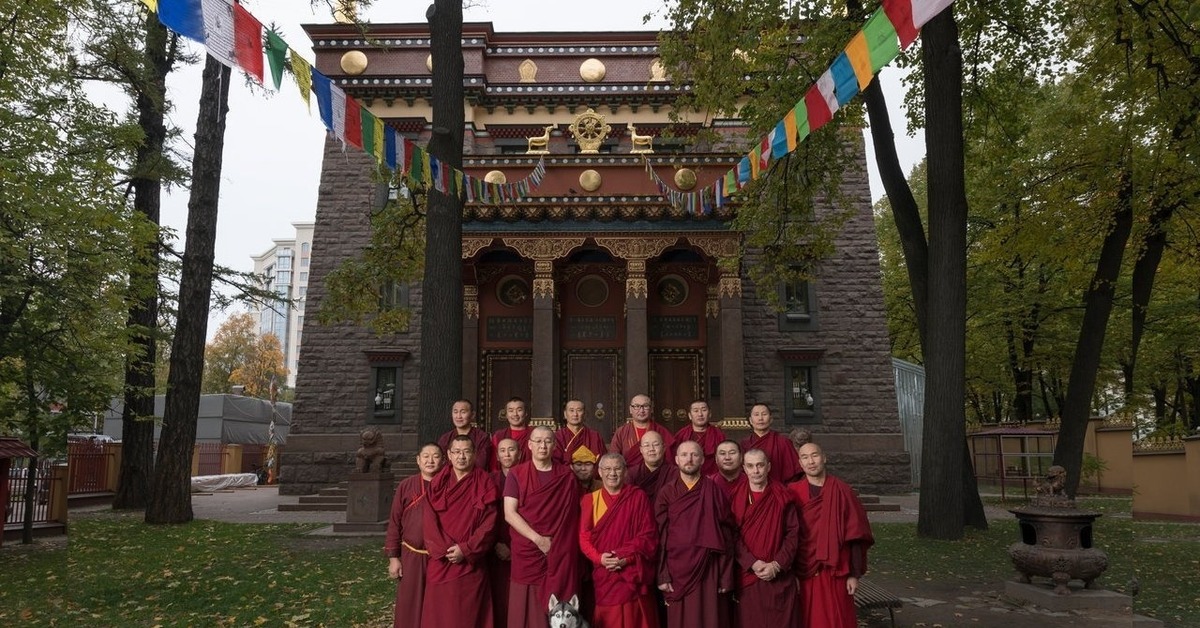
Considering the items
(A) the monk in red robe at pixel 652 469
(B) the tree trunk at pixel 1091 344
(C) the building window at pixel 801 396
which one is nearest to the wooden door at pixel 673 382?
(C) the building window at pixel 801 396

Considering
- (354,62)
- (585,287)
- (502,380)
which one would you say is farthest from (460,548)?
(354,62)

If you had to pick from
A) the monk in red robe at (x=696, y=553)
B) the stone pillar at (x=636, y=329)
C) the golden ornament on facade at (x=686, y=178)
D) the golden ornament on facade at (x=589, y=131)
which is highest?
the golden ornament on facade at (x=589, y=131)

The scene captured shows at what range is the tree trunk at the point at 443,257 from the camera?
9.91 m

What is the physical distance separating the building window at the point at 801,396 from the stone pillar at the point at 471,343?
24.6 feet

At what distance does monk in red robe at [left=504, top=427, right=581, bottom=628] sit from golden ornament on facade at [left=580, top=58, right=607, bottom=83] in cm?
1655

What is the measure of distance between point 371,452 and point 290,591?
5.16 meters

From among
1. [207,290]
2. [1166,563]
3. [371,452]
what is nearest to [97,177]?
[207,290]

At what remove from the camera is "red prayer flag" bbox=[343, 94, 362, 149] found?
27.6 feet

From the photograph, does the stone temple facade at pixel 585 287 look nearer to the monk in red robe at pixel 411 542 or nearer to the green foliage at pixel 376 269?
the green foliage at pixel 376 269

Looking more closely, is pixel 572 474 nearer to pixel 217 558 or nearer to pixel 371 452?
pixel 217 558

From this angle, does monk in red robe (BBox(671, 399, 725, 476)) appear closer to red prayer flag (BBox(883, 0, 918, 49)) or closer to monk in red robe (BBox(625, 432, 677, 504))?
monk in red robe (BBox(625, 432, 677, 504))

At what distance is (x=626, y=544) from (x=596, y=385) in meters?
13.3

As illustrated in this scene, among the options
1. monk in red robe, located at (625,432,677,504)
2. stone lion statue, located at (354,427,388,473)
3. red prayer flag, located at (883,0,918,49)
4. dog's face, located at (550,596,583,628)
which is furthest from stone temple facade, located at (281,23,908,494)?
dog's face, located at (550,596,583,628)

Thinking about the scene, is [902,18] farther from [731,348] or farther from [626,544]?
[731,348]
